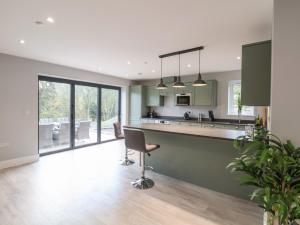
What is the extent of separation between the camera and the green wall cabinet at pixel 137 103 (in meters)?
7.45

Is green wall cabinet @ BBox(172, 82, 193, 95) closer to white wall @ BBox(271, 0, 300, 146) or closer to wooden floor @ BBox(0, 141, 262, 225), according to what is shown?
wooden floor @ BBox(0, 141, 262, 225)

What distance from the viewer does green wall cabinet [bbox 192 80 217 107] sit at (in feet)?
19.4

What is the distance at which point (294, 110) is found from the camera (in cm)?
A: 167

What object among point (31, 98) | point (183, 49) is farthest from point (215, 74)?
point (31, 98)

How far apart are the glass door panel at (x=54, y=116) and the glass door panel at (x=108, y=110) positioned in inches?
55.3

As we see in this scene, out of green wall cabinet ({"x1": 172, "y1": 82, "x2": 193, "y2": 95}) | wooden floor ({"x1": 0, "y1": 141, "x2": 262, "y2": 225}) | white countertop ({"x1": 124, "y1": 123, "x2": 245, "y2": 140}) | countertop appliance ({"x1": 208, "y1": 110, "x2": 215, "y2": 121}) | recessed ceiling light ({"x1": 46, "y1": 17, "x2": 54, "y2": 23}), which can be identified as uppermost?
recessed ceiling light ({"x1": 46, "y1": 17, "x2": 54, "y2": 23})

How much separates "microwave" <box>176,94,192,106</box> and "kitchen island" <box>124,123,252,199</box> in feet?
9.59

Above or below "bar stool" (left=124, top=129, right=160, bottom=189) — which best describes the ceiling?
above

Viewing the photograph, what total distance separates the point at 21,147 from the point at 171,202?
3.92m

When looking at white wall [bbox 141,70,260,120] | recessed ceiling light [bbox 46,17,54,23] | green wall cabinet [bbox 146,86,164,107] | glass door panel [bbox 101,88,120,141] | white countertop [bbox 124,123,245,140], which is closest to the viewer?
recessed ceiling light [bbox 46,17,54,23]

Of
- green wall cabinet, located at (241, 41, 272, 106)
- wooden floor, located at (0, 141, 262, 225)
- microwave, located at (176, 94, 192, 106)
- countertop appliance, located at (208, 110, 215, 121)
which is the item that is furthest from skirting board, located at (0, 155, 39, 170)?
countertop appliance, located at (208, 110, 215, 121)

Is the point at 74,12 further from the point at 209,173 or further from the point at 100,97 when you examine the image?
the point at 100,97

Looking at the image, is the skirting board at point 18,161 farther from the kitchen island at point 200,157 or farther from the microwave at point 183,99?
the microwave at point 183,99

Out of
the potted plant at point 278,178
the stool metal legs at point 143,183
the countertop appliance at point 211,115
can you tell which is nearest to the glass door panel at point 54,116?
the stool metal legs at point 143,183
